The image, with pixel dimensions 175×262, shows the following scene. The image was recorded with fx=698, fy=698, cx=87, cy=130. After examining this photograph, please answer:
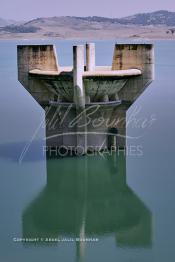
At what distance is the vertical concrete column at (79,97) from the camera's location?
20922 millimetres

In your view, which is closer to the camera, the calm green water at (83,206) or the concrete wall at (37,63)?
the calm green water at (83,206)

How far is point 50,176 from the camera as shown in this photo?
21281mm

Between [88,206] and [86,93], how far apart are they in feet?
14.5

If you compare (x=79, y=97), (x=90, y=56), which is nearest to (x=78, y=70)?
(x=79, y=97)

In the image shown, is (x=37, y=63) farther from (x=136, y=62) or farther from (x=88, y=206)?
(x=88, y=206)

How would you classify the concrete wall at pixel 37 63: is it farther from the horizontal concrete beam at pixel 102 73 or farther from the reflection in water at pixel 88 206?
the reflection in water at pixel 88 206

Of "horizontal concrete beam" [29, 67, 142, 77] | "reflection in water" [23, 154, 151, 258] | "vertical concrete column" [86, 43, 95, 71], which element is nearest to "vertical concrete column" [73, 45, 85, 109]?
"horizontal concrete beam" [29, 67, 142, 77]

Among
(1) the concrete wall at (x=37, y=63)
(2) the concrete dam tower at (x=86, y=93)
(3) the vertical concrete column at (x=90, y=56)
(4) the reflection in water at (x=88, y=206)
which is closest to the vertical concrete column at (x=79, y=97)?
(2) the concrete dam tower at (x=86, y=93)

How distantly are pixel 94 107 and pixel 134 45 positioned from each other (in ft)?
7.64

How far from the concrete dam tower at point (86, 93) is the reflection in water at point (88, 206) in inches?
30.6

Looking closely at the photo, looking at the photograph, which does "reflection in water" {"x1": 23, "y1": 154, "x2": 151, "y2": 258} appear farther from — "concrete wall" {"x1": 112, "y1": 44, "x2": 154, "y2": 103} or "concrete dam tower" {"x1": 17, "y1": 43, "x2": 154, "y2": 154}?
"concrete wall" {"x1": 112, "y1": 44, "x2": 154, "y2": 103}

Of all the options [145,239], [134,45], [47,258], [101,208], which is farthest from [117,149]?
[47,258]

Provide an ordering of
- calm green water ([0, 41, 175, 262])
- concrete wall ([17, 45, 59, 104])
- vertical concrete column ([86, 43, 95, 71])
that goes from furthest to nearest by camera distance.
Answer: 1. vertical concrete column ([86, 43, 95, 71])
2. concrete wall ([17, 45, 59, 104])
3. calm green water ([0, 41, 175, 262])

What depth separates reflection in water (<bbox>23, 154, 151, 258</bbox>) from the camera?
54.3ft
